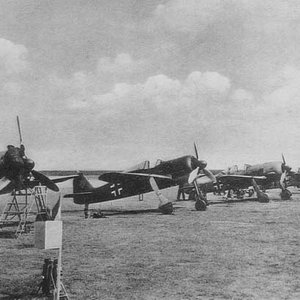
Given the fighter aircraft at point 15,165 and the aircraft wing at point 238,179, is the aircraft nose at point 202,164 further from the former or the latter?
the fighter aircraft at point 15,165

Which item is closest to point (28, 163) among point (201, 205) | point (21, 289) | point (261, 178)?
point (21, 289)

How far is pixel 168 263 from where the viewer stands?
25.8ft

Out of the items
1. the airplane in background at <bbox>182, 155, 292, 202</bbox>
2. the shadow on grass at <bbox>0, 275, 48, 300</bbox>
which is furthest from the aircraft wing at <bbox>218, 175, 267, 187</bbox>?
the shadow on grass at <bbox>0, 275, 48, 300</bbox>

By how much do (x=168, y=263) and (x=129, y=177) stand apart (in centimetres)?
1246

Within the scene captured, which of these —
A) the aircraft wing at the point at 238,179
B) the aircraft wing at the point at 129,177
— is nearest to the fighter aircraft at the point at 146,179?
the aircraft wing at the point at 129,177

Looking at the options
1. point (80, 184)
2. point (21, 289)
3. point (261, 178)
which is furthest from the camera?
point (261, 178)

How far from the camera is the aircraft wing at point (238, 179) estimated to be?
27413mm

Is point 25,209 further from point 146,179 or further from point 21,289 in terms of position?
point 21,289

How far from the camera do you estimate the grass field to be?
5918 millimetres

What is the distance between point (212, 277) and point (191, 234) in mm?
5305

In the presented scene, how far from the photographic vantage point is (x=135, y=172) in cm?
2138

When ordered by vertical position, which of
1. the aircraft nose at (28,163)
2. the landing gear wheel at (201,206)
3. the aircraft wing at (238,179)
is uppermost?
the aircraft nose at (28,163)

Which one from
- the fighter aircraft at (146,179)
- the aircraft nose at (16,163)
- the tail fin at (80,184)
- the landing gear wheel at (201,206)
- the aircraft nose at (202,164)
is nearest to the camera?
the aircraft nose at (16,163)

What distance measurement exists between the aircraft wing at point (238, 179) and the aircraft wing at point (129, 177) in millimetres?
8489
